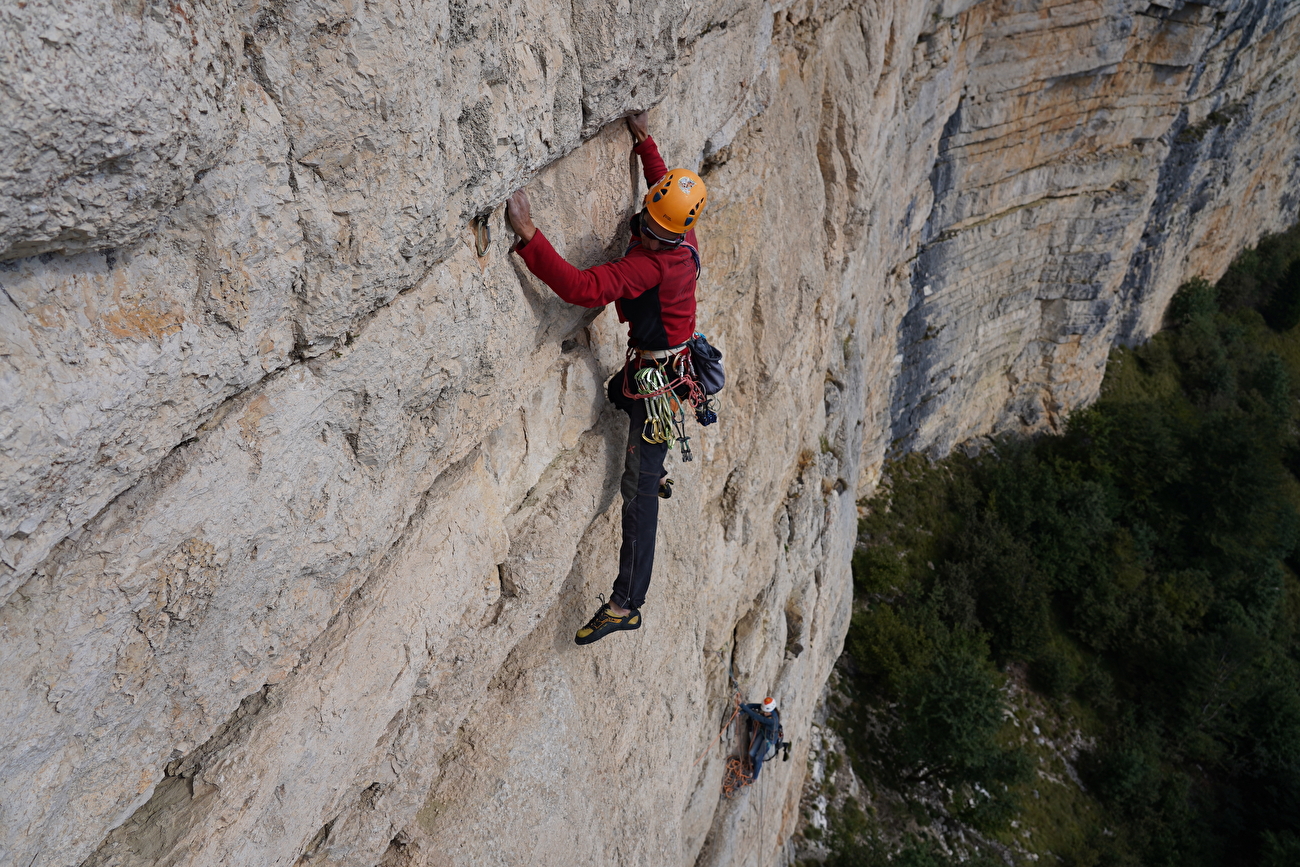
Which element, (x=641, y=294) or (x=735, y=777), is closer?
(x=641, y=294)

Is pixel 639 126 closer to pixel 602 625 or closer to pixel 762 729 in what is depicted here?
pixel 602 625

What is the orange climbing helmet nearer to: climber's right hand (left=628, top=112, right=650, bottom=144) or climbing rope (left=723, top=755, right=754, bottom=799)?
climber's right hand (left=628, top=112, right=650, bottom=144)

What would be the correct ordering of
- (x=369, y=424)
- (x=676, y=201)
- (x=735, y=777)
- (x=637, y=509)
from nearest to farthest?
(x=369, y=424)
(x=676, y=201)
(x=637, y=509)
(x=735, y=777)

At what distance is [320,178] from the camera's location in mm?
2064

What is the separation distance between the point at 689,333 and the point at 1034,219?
16.7 m

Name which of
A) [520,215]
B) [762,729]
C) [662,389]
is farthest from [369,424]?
[762,729]

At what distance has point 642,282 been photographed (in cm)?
354

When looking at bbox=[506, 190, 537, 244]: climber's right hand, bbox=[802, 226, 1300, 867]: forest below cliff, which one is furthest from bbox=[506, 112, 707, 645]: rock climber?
bbox=[802, 226, 1300, 867]: forest below cliff

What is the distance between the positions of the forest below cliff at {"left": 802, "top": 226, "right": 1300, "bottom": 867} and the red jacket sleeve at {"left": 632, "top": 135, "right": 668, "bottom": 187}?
12312 millimetres

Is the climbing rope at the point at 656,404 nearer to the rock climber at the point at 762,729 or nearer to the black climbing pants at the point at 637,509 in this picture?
the black climbing pants at the point at 637,509

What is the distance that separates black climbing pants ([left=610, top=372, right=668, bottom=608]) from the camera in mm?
4055

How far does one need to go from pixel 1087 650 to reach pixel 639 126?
20.9 metres

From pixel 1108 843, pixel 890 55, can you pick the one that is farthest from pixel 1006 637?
pixel 890 55

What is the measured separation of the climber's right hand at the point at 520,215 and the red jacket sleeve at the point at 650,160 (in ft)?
3.59
